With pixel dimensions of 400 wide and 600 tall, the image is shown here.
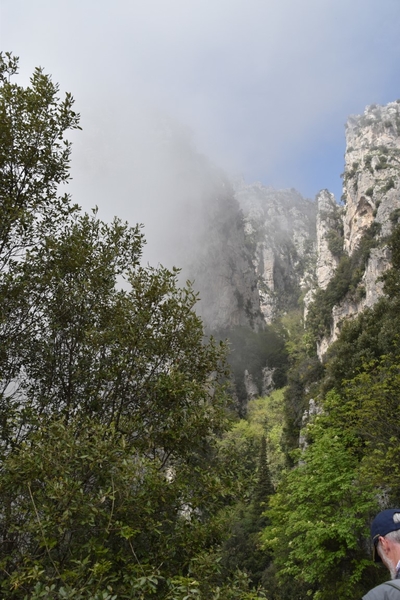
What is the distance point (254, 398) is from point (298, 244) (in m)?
90.9

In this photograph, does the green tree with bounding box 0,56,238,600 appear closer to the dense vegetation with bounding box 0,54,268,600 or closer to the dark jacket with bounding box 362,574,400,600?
the dense vegetation with bounding box 0,54,268,600

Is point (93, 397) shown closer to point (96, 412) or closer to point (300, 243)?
point (96, 412)

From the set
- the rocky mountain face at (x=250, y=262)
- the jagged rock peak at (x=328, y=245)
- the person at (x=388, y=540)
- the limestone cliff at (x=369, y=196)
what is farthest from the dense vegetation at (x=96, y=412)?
the rocky mountain face at (x=250, y=262)

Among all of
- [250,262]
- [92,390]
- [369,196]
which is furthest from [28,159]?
[250,262]

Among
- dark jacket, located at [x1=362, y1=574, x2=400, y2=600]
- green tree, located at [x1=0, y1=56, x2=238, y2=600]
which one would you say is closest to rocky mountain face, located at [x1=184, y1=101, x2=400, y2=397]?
green tree, located at [x1=0, y1=56, x2=238, y2=600]

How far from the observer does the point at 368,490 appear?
14.1 metres

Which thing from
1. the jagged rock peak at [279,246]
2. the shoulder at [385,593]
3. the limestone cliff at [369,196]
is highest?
the jagged rock peak at [279,246]

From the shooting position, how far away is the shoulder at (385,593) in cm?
203

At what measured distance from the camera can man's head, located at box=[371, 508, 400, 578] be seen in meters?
2.52

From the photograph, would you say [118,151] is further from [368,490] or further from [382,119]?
[368,490]

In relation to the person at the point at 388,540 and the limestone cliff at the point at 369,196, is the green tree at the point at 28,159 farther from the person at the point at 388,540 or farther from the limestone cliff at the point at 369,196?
the limestone cliff at the point at 369,196

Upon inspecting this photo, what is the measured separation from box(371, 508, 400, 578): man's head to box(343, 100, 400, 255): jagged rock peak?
2008 inches

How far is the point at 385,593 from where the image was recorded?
2.06m

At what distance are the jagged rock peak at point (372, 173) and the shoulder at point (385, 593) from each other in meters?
51.6
